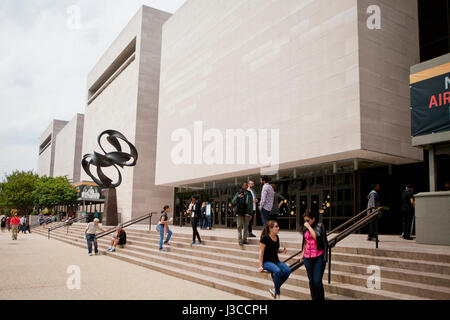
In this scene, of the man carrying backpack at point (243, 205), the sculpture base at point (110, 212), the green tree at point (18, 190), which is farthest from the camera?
the green tree at point (18, 190)

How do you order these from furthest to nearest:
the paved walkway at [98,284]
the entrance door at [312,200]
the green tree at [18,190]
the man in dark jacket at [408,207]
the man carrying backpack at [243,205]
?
the green tree at [18,190] → the entrance door at [312,200] → the man in dark jacket at [408,207] → the man carrying backpack at [243,205] → the paved walkway at [98,284]

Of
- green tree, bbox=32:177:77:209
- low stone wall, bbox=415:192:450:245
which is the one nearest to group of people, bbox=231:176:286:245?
low stone wall, bbox=415:192:450:245

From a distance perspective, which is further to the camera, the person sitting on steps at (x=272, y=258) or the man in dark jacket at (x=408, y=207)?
the man in dark jacket at (x=408, y=207)

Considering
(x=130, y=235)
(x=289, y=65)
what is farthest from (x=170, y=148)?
(x=289, y=65)

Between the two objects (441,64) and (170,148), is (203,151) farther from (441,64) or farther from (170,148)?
(441,64)

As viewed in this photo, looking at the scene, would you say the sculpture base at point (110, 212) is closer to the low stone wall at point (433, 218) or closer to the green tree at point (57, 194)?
the low stone wall at point (433, 218)

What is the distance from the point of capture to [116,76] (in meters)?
45.5

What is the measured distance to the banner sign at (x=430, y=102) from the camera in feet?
32.9

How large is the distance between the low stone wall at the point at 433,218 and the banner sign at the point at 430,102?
188 centimetres

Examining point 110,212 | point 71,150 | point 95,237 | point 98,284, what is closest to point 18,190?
point 71,150

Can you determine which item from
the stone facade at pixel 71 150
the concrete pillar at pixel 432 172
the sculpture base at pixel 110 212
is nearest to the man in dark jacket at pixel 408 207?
the concrete pillar at pixel 432 172

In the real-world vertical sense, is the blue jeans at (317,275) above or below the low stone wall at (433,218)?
below

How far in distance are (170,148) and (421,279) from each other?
24.0 meters

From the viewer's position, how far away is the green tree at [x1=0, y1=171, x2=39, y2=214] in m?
61.7
